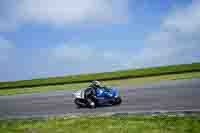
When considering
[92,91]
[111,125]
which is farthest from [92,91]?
[111,125]

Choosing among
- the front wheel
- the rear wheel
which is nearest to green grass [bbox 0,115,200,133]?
the front wheel

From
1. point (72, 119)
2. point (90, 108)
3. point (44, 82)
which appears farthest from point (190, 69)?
point (72, 119)

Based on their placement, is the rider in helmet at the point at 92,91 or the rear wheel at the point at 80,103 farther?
the rear wheel at the point at 80,103

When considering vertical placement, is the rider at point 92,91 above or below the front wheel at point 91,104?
above

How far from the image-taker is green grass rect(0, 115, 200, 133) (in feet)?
40.4

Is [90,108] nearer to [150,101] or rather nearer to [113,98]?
[113,98]

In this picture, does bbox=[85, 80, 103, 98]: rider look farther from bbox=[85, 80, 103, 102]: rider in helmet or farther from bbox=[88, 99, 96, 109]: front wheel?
bbox=[88, 99, 96, 109]: front wheel

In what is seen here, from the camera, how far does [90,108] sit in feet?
66.6

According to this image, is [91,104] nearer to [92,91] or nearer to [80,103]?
[92,91]

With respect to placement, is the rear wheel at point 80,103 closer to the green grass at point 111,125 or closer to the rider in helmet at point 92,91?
the rider in helmet at point 92,91

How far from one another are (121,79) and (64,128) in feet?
112

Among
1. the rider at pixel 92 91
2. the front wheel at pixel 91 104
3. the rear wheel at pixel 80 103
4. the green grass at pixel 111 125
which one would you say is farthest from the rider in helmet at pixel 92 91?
the green grass at pixel 111 125

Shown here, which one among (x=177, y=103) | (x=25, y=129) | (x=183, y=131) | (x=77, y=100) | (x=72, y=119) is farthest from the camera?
(x=77, y=100)

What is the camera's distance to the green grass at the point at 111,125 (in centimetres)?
1233
